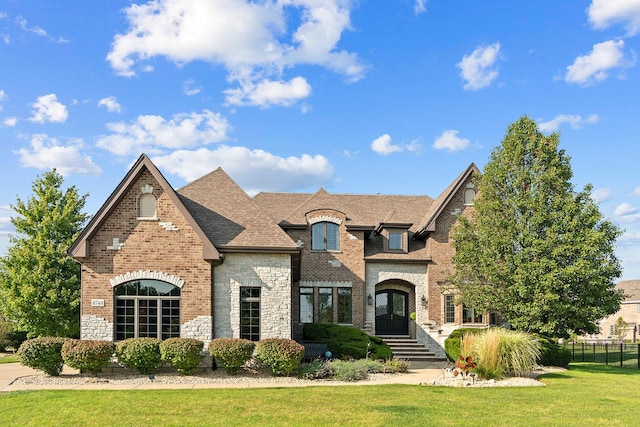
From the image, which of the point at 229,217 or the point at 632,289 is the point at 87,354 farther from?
the point at 632,289

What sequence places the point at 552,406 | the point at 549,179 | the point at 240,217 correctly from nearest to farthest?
1. the point at 552,406
2. the point at 240,217
3. the point at 549,179

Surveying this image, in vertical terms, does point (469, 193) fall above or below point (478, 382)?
above

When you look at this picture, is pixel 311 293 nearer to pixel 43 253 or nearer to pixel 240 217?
pixel 240 217

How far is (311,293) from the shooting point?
26.3 m

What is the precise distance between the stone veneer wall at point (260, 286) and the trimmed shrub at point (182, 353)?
150 cm

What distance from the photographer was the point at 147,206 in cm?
1828

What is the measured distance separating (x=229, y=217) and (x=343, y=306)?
28.6 ft

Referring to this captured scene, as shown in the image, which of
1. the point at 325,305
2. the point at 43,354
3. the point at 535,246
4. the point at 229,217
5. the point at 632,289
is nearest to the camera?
the point at 43,354

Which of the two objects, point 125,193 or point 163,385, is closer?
point 163,385

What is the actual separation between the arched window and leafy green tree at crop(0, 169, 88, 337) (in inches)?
411

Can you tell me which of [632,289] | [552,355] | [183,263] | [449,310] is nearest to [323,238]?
[449,310]

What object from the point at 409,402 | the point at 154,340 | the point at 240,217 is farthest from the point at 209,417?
the point at 240,217

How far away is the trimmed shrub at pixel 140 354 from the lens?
→ 54.8ft

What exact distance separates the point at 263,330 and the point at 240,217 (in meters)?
4.04
